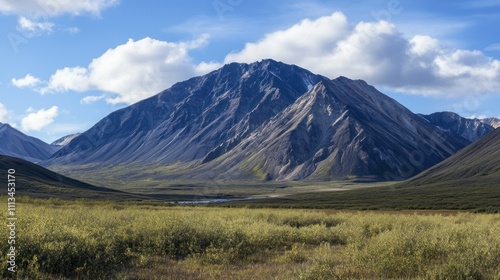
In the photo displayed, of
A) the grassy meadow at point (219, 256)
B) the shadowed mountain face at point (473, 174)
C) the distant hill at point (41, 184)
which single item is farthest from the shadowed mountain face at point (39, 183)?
the shadowed mountain face at point (473, 174)

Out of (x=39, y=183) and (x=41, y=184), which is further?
(x=39, y=183)

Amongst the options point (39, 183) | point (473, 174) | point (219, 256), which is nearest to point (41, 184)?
point (39, 183)

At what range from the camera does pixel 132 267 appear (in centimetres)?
1791

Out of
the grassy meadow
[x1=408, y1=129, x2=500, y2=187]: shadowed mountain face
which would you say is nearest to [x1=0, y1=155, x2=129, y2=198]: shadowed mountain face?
the grassy meadow

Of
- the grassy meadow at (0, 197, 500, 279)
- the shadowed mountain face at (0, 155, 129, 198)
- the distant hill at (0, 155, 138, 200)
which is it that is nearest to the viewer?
the grassy meadow at (0, 197, 500, 279)

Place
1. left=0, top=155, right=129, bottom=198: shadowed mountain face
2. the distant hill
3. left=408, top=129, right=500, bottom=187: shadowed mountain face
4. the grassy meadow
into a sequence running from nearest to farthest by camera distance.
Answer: the grassy meadow, the distant hill, left=0, top=155, right=129, bottom=198: shadowed mountain face, left=408, top=129, right=500, bottom=187: shadowed mountain face

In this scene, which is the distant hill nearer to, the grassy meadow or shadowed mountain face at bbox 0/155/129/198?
shadowed mountain face at bbox 0/155/129/198

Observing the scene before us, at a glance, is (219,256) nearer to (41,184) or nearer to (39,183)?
(41,184)

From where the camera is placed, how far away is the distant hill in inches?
4274

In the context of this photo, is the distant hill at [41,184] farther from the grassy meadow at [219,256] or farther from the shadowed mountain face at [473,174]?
the shadowed mountain face at [473,174]

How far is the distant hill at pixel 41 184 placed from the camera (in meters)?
109

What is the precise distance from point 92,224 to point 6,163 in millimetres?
135564

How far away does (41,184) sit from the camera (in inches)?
4697

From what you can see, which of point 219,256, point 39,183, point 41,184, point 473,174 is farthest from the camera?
point 473,174
